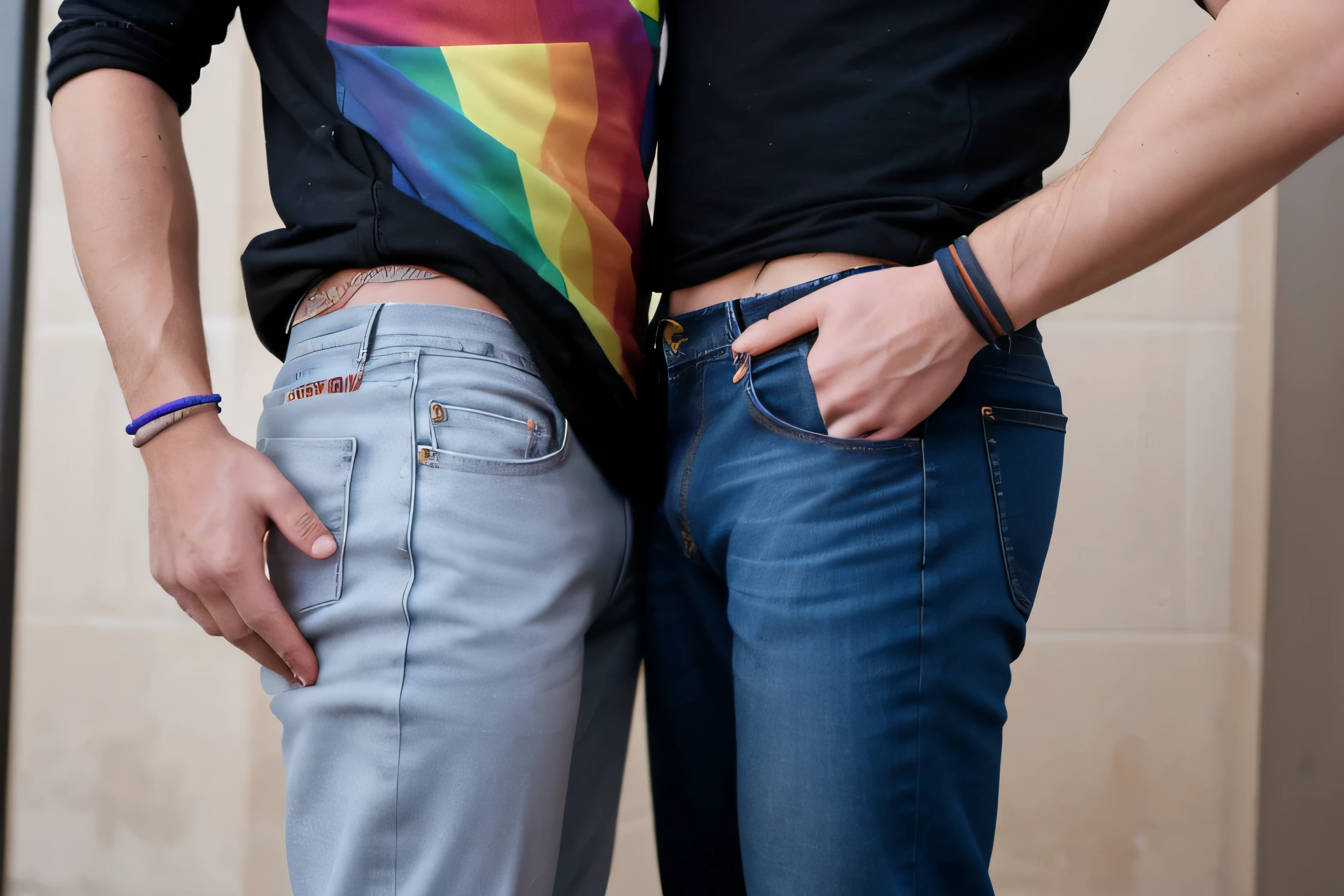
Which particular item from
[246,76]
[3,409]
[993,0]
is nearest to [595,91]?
[993,0]

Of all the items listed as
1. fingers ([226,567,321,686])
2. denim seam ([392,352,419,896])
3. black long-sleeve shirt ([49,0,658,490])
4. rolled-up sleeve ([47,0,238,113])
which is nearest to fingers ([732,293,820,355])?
black long-sleeve shirt ([49,0,658,490])

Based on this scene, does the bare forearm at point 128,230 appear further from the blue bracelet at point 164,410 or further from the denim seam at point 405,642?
the denim seam at point 405,642

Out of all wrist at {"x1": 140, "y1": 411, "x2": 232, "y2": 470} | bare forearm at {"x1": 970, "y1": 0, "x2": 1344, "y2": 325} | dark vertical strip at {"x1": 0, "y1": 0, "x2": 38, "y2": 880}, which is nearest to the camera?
bare forearm at {"x1": 970, "y1": 0, "x2": 1344, "y2": 325}

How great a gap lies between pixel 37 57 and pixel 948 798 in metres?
2.13

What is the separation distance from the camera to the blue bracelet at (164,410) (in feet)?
1.77

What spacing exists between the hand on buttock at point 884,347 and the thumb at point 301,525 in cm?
33

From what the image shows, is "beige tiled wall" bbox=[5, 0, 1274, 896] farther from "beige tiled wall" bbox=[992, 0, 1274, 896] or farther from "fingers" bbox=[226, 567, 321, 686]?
"fingers" bbox=[226, 567, 321, 686]

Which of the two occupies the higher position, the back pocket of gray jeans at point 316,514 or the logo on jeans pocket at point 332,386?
the logo on jeans pocket at point 332,386

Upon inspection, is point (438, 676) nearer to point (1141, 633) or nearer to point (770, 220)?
point (770, 220)

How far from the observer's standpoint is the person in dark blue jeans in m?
0.48

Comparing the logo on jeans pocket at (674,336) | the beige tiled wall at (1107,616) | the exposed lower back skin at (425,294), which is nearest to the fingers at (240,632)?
the exposed lower back skin at (425,294)

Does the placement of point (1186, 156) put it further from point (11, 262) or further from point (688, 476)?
point (11, 262)

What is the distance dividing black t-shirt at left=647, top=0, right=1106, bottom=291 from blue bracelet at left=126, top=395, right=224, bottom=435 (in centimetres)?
37

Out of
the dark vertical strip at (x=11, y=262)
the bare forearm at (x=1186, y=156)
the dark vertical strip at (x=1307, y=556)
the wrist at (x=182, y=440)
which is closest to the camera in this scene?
the bare forearm at (x=1186, y=156)
